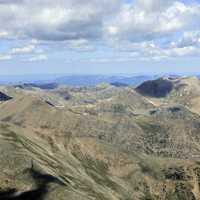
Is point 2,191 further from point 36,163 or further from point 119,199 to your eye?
point 119,199

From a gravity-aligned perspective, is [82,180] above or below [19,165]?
below

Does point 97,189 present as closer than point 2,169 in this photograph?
No

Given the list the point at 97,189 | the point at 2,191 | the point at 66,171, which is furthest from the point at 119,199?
the point at 2,191

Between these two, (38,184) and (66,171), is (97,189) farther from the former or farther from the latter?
(38,184)

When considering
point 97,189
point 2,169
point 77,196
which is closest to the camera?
point 77,196

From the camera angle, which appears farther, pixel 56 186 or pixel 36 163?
pixel 36 163

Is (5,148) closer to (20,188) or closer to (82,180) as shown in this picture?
(82,180)

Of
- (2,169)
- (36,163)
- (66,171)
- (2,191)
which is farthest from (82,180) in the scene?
(2,191)

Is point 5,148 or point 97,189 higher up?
point 5,148

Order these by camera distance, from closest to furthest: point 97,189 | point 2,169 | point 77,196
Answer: point 77,196 → point 2,169 → point 97,189
